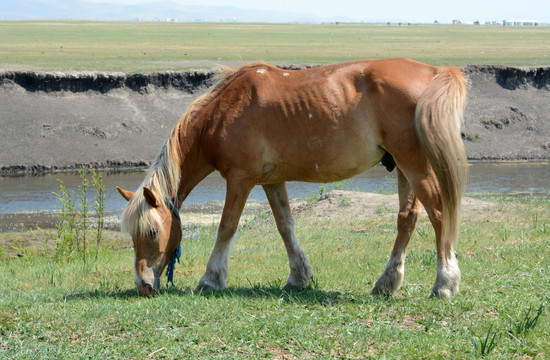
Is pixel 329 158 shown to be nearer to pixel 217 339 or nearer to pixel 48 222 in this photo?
pixel 217 339

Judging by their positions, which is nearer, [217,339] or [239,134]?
[217,339]

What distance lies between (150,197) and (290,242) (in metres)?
1.56

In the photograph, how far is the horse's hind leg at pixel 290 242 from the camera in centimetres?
682

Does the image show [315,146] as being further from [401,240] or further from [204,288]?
[204,288]

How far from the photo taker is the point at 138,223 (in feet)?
20.7

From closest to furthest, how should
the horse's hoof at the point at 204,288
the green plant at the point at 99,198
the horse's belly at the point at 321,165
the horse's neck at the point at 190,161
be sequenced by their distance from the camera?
1. the horse's belly at the point at 321,165
2. the horse's hoof at the point at 204,288
3. the horse's neck at the point at 190,161
4. the green plant at the point at 99,198

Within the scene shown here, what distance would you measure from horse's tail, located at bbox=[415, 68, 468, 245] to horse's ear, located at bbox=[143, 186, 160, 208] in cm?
251

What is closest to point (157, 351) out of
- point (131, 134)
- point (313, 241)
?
point (313, 241)

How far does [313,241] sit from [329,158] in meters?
3.84

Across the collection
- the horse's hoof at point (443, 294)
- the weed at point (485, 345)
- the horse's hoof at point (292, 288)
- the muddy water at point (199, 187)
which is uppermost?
the weed at point (485, 345)

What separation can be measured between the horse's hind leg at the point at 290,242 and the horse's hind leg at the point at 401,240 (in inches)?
31.4

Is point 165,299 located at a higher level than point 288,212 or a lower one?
lower

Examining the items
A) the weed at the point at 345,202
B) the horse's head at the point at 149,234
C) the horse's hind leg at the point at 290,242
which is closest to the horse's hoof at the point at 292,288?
the horse's hind leg at the point at 290,242

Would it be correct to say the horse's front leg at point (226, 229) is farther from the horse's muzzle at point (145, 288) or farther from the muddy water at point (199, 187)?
the muddy water at point (199, 187)
